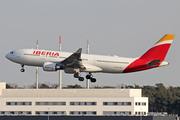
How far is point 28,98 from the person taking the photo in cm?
13538

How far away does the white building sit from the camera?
132 meters

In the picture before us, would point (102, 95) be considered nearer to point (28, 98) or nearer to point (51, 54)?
point (28, 98)

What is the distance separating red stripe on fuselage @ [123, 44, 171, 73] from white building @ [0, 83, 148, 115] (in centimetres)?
5233

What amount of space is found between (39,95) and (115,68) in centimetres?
6192

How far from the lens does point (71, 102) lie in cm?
13362

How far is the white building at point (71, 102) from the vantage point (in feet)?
433

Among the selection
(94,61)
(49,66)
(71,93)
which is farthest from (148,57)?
(71,93)

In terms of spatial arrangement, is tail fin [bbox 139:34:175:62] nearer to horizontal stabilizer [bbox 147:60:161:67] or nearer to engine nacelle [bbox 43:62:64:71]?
horizontal stabilizer [bbox 147:60:161:67]

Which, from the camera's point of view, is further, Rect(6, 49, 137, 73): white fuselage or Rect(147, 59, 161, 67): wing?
Rect(6, 49, 137, 73): white fuselage

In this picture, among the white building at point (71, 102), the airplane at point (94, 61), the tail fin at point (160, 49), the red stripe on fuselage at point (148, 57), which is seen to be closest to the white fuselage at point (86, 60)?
the airplane at point (94, 61)

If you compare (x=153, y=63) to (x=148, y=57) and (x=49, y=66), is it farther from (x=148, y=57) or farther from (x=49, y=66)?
(x=49, y=66)

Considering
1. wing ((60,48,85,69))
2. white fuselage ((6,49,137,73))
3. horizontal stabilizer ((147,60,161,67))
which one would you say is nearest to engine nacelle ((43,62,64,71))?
wing ((60,48,85,69))

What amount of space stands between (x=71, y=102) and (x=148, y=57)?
2241 inches

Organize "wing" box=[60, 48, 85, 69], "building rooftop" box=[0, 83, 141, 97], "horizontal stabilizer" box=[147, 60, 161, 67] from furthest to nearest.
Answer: "building rooftop" box=[0, 83, 141, 97], "wing" box=[60, 48, 85, 69], "horizontal stabilizer" box=[147, 60, 161, 67]
